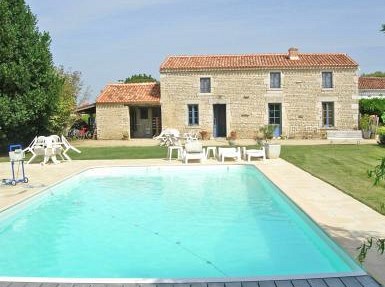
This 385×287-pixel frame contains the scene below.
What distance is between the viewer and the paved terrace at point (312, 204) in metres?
4.70

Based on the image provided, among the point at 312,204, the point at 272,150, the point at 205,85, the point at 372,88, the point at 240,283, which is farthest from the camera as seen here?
the point at 372,88

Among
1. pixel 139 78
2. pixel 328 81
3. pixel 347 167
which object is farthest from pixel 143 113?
pixel 139 78

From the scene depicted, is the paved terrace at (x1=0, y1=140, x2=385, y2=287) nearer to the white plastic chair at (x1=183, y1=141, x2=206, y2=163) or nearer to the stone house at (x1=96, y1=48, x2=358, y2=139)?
the white plastic chair at (x1=183, y1=141, x2=206, y2=163)

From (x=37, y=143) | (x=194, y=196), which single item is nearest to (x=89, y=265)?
(x=194, y=196)

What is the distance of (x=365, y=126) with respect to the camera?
2697 centimetres

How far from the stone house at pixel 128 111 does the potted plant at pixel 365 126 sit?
12263 millimetres

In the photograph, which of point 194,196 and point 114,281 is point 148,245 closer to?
point 114,281

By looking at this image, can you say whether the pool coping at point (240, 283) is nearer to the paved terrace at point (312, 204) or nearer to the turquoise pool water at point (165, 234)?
the paved terrace at point (312, 204)

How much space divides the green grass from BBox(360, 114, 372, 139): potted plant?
18.2 feet

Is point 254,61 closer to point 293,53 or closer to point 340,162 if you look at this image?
point 293,53

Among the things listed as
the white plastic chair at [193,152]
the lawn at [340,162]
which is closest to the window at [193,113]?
the lawn at [340,162]

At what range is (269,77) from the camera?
1089 inches

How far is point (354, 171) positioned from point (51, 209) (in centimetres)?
812

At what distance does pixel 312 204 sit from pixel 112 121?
71.8 ft
